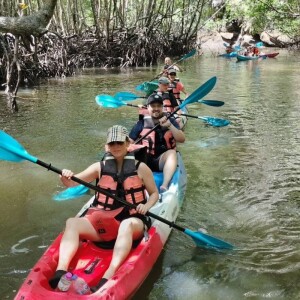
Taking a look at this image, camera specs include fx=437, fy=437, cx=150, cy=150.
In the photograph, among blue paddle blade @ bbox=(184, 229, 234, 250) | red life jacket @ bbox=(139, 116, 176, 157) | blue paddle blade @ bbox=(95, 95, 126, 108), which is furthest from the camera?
blue paddle blade @ bbox=(95, 95, 126, 108)

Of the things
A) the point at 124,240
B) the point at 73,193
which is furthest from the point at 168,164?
the point at 124,240

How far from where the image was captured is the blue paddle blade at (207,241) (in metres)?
3.59

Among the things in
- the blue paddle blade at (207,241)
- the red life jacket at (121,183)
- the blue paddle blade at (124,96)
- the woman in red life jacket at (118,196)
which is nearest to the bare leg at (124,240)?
the woman in red life jacket at (118,196)

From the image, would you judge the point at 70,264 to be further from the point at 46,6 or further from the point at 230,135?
the point at 230,135

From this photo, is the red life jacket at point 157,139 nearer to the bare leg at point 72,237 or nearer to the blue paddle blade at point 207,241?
the blue paddle blade at point 207,241

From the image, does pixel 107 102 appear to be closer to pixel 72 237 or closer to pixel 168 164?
pixel 168 164

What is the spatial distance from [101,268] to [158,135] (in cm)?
216

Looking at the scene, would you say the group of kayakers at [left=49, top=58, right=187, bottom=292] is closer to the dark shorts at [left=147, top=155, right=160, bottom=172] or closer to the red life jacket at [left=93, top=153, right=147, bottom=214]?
the red life jacket at [left=93, top=153, right=147, bottom=214]

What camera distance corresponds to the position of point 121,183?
3.20 meters

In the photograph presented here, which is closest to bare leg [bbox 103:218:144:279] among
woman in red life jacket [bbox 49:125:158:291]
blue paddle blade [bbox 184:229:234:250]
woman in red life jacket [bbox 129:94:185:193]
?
woman in red life jacket [bbox 49:125:158:291]

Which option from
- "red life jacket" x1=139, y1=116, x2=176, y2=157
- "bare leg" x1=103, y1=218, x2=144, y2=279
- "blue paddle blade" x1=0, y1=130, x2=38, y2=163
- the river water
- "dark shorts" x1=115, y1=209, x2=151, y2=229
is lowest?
the river water

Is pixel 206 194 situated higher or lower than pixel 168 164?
lower

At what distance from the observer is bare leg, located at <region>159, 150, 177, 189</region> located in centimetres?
425

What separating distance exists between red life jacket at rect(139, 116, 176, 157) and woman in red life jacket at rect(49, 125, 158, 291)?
1.49 metres
